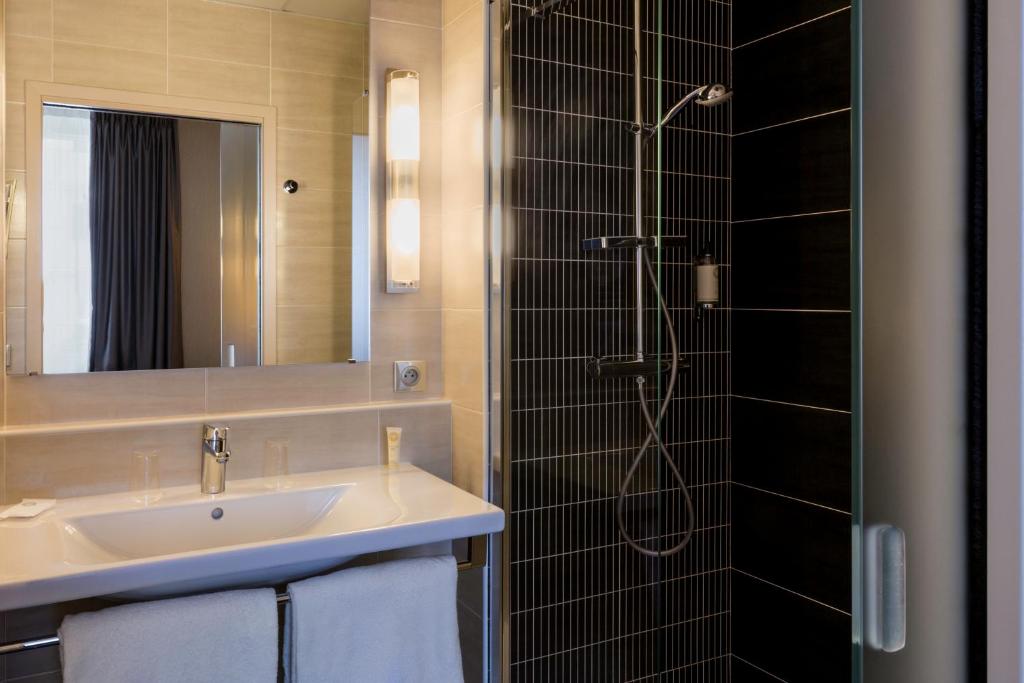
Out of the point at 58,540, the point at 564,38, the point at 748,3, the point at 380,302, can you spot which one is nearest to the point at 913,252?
the point at 564,38

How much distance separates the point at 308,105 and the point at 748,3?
1.23m

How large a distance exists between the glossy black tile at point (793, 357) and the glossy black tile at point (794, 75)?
0.53 m

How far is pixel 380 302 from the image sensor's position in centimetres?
202

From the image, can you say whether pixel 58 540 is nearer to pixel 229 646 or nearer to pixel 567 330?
pixel 229 646

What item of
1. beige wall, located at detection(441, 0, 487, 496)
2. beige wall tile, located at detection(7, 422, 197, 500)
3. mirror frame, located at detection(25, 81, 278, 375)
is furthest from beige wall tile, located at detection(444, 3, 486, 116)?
beige wall tile, located at detection(7, 422, 197, 500)

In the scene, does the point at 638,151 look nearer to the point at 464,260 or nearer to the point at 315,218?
the point at 464,260

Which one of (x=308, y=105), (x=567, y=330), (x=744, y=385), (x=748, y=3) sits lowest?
(x=744, y=385)

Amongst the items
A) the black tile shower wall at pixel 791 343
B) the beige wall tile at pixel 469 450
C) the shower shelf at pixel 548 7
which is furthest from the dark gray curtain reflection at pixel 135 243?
the black tile shower wall at pixel 791 343

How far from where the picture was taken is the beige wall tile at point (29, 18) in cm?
161

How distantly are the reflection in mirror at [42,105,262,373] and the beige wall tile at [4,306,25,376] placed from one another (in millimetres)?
44

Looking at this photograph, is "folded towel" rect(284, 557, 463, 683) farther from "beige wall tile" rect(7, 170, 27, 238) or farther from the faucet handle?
"beige wall tile" rect(7, 170, 27, 238)

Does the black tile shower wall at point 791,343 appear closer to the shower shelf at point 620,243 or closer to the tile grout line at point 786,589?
the tile grout line at point 786,589

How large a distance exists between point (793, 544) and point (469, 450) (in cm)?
92

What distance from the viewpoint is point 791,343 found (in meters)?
2.08
